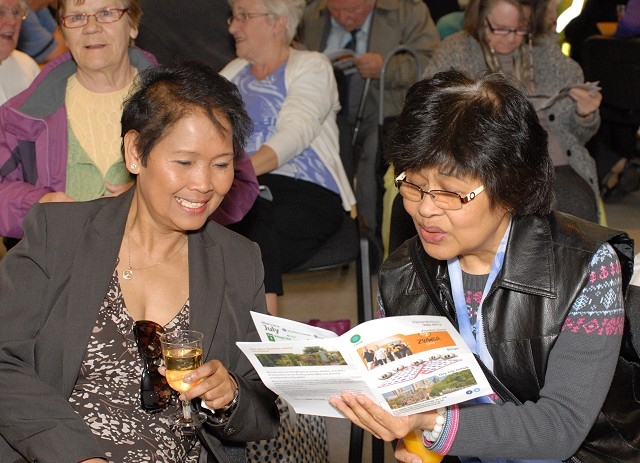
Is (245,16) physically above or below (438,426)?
above

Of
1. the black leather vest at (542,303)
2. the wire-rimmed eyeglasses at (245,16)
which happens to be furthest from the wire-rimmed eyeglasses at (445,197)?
the wire-rimmed eyeglasses at (245,16)

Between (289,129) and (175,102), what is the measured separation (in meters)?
1.87

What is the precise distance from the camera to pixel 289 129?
4.26 metres

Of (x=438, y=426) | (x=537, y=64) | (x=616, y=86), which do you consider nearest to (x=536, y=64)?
(x=537, y=64)

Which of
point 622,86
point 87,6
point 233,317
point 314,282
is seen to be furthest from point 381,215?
point 622,86

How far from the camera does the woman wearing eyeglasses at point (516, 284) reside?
205 centimetres

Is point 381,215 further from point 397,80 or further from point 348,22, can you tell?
point 348,22

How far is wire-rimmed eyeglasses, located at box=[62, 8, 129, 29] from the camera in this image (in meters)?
3.39

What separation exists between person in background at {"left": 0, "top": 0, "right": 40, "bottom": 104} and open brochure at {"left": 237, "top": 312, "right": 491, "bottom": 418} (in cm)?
251

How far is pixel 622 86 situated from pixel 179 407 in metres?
5.12

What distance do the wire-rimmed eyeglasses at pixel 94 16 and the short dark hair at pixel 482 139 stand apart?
1.56m

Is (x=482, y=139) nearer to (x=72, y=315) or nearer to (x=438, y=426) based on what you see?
(x=438, y=426)

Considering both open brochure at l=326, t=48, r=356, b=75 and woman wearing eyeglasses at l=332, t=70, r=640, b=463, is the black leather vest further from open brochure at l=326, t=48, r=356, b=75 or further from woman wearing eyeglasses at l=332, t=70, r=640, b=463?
open brochure at l=326, t=48, r=356, b=75

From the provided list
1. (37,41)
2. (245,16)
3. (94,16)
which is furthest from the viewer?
(37,41)
